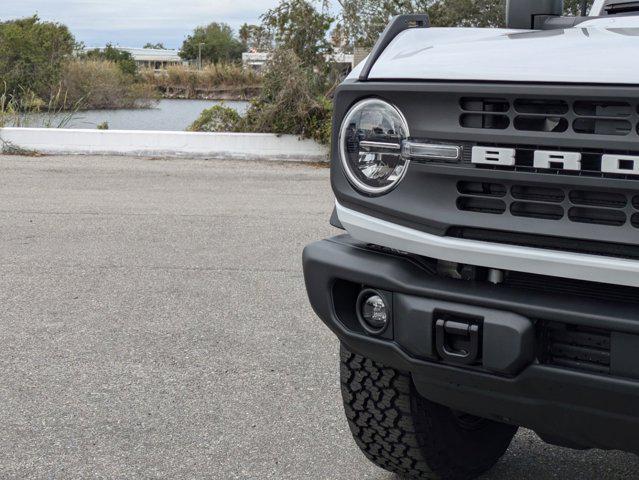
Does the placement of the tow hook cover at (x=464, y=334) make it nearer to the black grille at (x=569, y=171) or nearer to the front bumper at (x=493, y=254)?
the front bumper at (x=493, y=254)

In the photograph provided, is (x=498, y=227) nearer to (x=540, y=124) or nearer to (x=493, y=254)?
(x=493, y=254)

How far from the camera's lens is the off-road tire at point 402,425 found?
10.1 feet

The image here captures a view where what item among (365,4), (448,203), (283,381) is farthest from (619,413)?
(365,4)

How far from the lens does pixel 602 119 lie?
2316 mm

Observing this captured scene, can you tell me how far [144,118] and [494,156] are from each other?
17.7 m

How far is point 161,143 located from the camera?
47.3 feet

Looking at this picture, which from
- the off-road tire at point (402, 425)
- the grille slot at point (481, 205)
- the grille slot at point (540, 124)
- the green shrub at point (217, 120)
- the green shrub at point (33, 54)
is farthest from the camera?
the green shrub at point (33, 54)

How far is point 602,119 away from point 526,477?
5.46 feet

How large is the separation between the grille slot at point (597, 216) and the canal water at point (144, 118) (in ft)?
43.3

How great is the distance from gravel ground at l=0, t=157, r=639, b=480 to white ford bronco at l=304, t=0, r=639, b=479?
1064mm

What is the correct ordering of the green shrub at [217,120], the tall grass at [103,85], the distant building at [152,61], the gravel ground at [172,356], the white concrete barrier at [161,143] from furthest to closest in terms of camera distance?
1. the distant building at [152,61]
2. the tall grass at [103,85]
3. the green shrub at [217,120]
4. the white concrete barrier at [161,143]
5. the gravel ground at [172,356]

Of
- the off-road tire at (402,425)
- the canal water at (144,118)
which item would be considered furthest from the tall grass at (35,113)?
the off-road tire at (402,425)

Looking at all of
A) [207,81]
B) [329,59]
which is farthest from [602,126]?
[207,81]

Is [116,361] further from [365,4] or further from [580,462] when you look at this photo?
[365,4]
